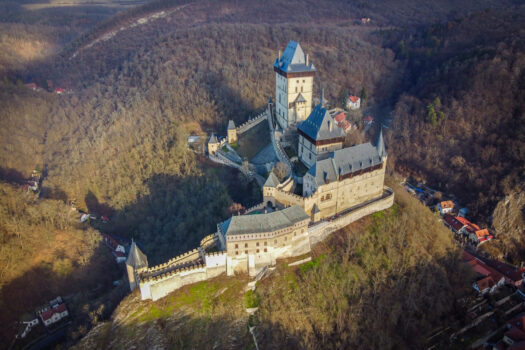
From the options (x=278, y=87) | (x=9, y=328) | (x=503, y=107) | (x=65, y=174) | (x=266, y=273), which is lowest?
(x=9, y=328)

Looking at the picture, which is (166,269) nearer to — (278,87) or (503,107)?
(278,87)

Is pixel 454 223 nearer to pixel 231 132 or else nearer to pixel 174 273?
pixel 231 132

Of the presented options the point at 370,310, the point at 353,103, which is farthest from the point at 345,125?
the point at 370,310

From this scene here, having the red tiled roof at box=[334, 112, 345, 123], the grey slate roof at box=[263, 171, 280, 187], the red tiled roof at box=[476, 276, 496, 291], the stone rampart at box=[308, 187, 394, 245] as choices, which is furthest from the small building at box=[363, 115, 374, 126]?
the grey slate roof at box=[263, 171, 280, 187]

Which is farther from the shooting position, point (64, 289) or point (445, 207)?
point (445, 207)

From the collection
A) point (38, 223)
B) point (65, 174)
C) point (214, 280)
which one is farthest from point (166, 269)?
point (65, 174)

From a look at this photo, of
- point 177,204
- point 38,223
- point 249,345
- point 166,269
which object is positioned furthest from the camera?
point 177,204

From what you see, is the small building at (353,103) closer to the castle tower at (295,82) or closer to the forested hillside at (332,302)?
the castle tower at (295,82)
